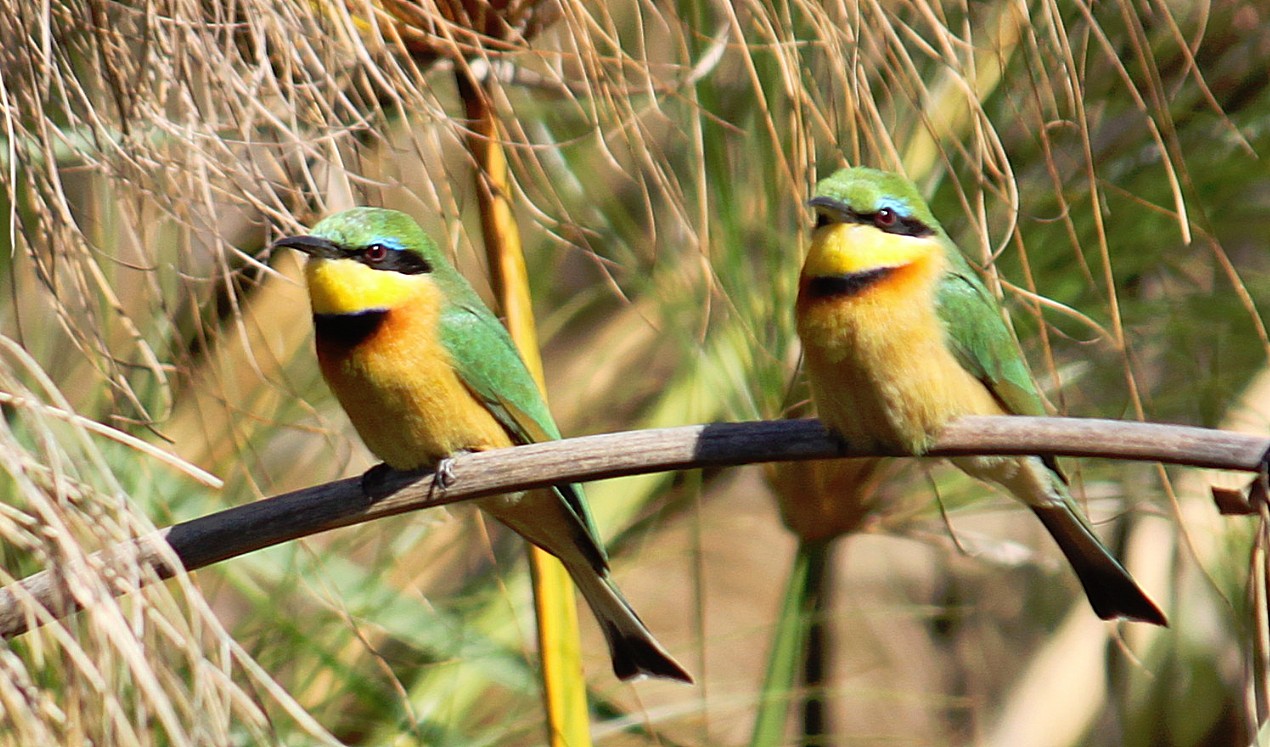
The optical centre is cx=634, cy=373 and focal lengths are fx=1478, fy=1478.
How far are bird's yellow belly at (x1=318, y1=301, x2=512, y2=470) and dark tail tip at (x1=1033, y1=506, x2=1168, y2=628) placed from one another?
39.2 inches

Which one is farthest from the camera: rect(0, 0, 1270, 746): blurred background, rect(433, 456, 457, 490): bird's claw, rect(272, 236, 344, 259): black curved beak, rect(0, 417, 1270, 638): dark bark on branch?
rect(272, 236, 344, 259): black curved beak

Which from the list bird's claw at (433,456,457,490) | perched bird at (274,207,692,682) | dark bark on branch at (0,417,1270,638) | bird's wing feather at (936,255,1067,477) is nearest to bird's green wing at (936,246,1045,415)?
bird's wing feather at (936,255,1067,477)

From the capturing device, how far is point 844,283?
219 centimetres

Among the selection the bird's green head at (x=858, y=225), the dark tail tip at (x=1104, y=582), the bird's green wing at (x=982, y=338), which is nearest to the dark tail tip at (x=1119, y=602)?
the dark tail tip at (x=1104, y=582)

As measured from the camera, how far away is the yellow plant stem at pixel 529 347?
92.7 inches

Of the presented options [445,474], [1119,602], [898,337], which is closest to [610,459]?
[445,474]

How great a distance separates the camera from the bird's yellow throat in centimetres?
239

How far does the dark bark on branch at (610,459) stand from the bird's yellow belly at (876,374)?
0.10m

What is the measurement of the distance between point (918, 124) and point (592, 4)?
0.84m

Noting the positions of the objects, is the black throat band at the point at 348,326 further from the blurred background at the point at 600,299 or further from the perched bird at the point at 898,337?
the perched bird at the point at 898,337

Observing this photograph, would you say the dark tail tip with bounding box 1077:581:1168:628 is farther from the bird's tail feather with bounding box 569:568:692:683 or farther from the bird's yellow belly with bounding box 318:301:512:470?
the bird's yellow belly with bounding box 318:301:512:470

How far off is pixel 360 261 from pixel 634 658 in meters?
0.80

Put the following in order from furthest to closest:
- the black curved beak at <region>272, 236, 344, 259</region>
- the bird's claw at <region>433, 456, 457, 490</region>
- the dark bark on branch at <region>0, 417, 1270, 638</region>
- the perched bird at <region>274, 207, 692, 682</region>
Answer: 1. the perched bird at <region>274, 207, 692, 682</region>
2. the black curved beak at <region>272, 236, 344, 259</region>
3. the bird's claw at <region>433, 456, 457, 490</region>
4. the dark bark on branch at <region>0, 417, 1270, 638</region>

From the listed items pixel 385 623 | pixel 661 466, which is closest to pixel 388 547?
pixel 385 623
